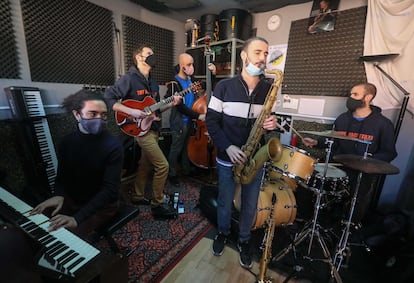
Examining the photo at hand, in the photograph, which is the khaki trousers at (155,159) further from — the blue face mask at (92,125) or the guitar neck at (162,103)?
the blue face mask at (92,125)

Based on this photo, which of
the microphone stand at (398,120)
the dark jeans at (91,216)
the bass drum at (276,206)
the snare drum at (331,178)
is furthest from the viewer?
the microphone stand at (398,120)

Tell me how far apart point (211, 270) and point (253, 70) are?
1.70 meters

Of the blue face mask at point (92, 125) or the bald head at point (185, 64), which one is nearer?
the blue face mask at point (92, 125)

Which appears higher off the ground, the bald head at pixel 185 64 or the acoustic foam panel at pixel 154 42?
the acoustic foam panel at pixel 154 42

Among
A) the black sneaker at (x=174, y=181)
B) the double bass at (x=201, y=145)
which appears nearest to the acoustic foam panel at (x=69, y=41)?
the double bass at (x=201, y=145)

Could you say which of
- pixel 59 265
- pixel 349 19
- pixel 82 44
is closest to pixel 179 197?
pixel 59 265

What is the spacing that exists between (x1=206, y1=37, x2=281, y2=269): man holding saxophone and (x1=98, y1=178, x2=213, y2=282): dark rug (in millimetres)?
605

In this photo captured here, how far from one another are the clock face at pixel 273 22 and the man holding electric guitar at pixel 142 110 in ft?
7.15

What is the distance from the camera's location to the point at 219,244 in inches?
74.9

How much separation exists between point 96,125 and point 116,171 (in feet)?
1.15

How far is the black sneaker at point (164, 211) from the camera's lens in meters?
2.32

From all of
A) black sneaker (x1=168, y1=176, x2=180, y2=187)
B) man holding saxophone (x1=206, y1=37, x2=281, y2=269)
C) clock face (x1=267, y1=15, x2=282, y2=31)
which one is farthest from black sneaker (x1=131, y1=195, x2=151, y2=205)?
clock face (x1=267, y1=15, x2=282, y2=31)

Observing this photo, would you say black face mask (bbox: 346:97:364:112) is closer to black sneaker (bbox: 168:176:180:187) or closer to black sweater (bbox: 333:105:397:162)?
black sweater (bbox: 333:105:397:162)

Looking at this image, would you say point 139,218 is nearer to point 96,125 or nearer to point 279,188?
point 96,125
